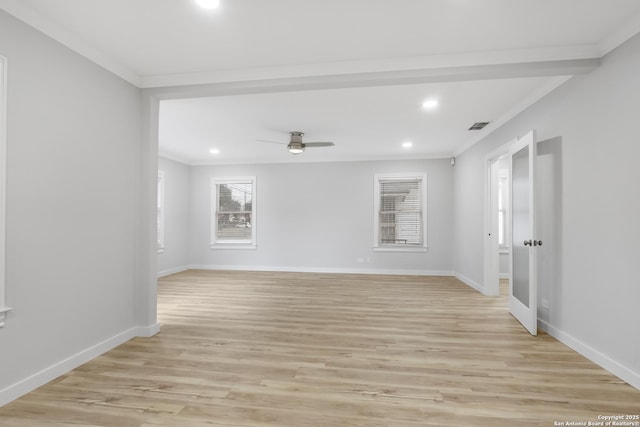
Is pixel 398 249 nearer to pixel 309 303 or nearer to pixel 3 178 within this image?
pixel 309 303

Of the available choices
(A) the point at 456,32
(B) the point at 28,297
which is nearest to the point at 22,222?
(B) the point at 28,297

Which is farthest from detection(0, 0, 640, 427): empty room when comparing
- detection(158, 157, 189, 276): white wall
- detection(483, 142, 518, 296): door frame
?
detection(158, 157, 189, 276): white wall

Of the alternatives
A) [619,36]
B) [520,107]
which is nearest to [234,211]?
[520,107]

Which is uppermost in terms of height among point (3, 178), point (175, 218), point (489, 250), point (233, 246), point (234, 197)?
point (234, 197)

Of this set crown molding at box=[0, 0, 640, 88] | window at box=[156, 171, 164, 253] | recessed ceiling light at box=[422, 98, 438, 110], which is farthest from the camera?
window at box=[156, 171, 164, 253]

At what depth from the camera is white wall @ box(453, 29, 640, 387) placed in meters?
2.42

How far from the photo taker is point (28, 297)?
7.45 feet

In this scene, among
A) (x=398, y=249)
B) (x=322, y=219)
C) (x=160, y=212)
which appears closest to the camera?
(x=160, y=212)

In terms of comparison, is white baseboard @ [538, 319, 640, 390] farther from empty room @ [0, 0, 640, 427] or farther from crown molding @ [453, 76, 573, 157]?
crown molding @ [453, 76, 573, 157]

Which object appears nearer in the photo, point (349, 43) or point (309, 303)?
point (349, 43)

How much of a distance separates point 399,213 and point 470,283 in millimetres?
2162

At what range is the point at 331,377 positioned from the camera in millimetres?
2475

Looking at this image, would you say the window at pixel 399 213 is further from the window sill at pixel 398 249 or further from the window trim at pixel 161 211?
the window trim at pixel 161 211

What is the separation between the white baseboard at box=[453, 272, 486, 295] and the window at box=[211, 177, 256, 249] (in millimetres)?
4725
